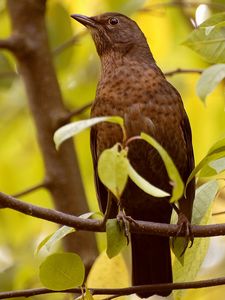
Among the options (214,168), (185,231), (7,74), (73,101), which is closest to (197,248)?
(185,231)

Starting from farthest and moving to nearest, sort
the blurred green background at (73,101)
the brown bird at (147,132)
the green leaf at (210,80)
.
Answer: the blurred green background at (73,101) < the brown bird at (147,132) < the green leaf at (210,80)

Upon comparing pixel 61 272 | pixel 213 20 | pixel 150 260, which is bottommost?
pixel 150 260

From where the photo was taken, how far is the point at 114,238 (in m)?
3.02

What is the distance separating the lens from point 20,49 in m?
4.71

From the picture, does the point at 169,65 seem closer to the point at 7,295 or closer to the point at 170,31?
the point at 170,31

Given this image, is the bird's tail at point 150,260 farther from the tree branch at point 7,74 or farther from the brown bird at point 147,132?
the tree branch at point 7,74

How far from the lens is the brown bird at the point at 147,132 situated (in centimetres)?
407

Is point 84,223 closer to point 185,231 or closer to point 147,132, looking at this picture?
point 185,231

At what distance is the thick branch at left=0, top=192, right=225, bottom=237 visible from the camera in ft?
9.14

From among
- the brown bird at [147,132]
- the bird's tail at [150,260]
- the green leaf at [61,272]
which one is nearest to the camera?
the green leaf at [61,272]

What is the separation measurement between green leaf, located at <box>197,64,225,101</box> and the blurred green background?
109 centimetres

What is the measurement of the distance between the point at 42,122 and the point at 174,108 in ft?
2.76

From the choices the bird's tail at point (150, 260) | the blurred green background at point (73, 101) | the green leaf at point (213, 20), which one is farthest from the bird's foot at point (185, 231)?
the blurred green background at point (73, 101)

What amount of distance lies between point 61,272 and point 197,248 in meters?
0.61
